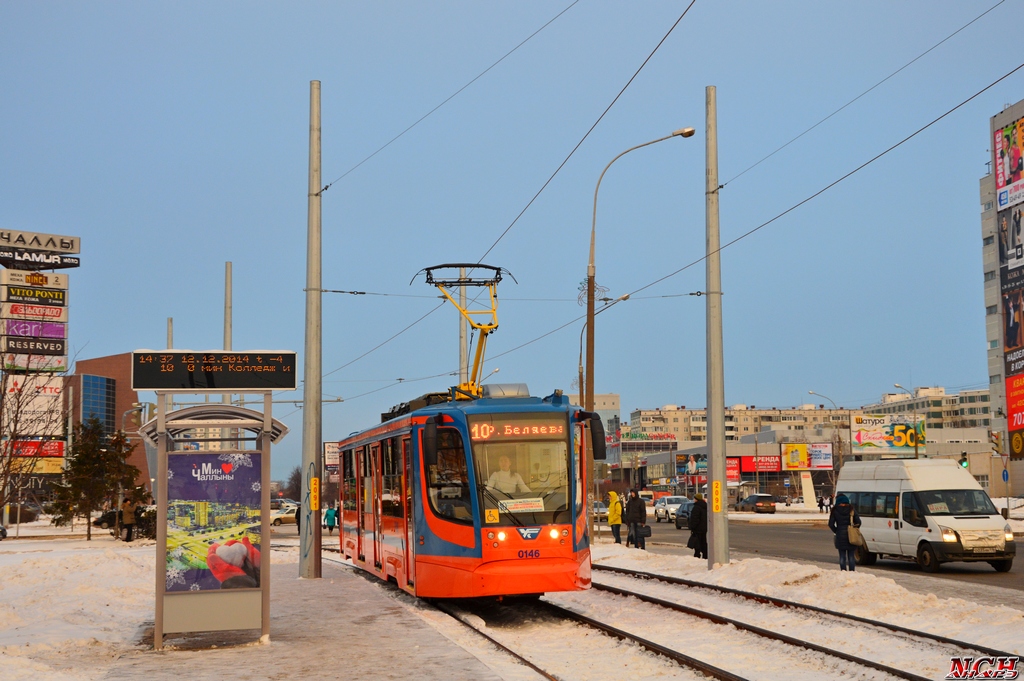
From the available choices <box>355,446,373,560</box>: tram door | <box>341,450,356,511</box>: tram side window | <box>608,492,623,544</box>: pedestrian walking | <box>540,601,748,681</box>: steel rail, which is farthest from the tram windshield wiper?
<box>608,492,623,544</box>: pedestrian walking

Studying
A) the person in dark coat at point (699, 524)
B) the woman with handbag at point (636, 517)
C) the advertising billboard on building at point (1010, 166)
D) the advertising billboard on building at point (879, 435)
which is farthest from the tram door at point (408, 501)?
the advertising billboard on building at point (1010, 166)

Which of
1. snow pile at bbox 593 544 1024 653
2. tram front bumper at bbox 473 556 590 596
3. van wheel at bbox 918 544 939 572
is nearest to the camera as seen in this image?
snow pile at bbox 593 544 1024 653

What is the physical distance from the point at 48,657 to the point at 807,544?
27.2 m

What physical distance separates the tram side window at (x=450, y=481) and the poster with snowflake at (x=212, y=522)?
2891 millimetres

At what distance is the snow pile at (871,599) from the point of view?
12.9m

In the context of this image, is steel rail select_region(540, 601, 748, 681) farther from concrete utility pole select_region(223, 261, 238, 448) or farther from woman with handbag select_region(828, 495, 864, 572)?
concrete utility pole select_region(223, 261, 238, 448)

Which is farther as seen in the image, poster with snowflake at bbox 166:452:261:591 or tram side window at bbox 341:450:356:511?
tram side window at bbox 341:450:356:511

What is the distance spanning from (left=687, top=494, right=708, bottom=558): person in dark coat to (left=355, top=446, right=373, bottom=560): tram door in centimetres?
780

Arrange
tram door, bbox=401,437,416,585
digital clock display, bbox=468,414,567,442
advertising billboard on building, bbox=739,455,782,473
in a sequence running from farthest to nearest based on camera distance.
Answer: advertising billboard on building, bbox=739,455,782,473 < tram door, bbox=401,437,416,585 < digital clock display, bbox=468,414,567,442

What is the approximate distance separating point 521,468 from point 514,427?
1.84 feet

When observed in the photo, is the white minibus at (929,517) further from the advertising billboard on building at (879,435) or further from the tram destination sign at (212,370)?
the advertising billboard on building at (879,435)

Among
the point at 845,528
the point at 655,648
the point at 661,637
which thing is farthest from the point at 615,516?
the point at 655,648

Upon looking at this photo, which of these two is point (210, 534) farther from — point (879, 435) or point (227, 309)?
point (879, 435)

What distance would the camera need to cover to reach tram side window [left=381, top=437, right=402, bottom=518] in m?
16.6
